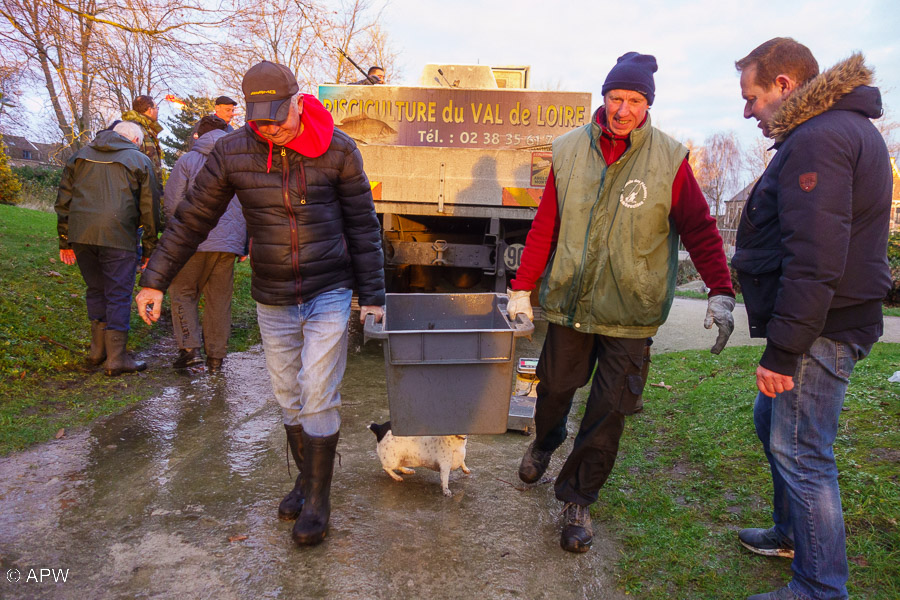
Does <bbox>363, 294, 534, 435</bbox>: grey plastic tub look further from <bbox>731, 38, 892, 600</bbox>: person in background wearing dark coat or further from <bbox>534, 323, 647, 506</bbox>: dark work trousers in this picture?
<bbox>731, 38, 892, 600</bbox>: person in background wearing dark coat

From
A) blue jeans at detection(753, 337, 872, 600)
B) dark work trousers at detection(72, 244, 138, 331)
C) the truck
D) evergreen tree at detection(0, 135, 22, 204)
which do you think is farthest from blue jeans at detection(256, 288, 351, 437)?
evergreen tree at detection(0, 135, 22, 204)

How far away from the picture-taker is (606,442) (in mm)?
2584

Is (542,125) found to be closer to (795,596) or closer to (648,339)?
(648,339)

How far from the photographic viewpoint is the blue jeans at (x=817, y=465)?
203cm

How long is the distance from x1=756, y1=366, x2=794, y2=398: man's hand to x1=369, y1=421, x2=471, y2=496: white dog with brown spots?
1468mm

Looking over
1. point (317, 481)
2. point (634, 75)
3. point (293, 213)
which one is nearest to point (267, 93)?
point (293, 213)

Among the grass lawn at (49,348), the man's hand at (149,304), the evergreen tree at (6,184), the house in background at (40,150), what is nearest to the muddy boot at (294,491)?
the man's hand at (149,304)

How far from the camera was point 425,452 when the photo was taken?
2.99 m

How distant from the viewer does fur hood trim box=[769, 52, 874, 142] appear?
195cm

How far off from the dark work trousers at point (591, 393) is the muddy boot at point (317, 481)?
1022mm

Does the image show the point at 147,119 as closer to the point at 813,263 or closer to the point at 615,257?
the point at 615,257

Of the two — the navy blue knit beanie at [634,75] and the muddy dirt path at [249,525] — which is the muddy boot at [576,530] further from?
the navy blue knit beanie at [634,75]

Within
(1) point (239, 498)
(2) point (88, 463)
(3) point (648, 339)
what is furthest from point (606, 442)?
(2) point (88, 463)

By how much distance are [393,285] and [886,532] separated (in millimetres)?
4523
